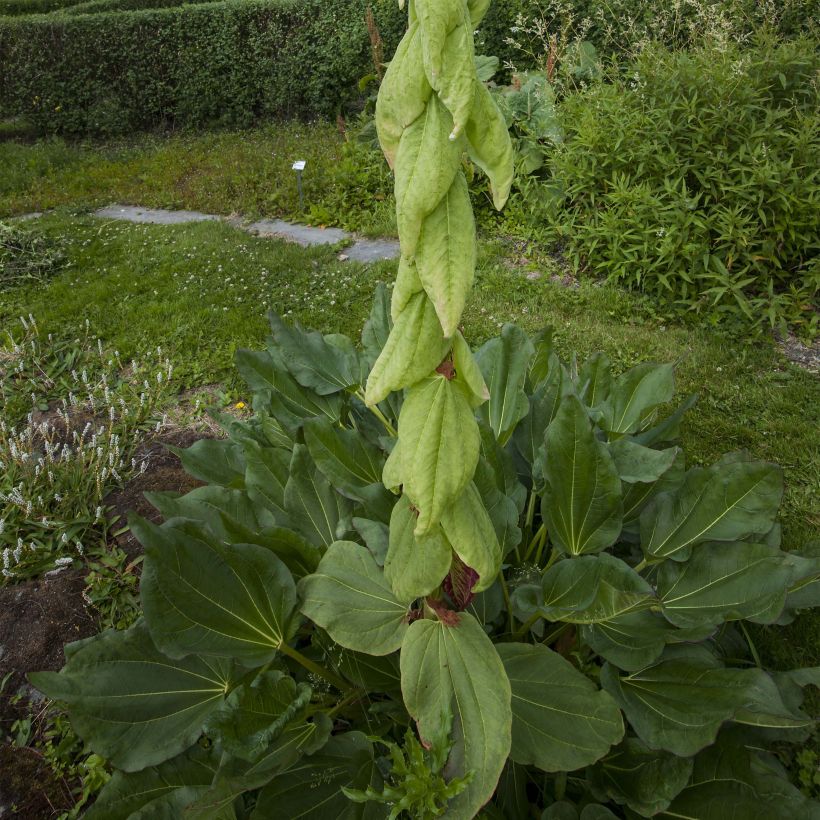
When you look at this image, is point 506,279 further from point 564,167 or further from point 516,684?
point 516,684

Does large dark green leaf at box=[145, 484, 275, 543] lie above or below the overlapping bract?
below

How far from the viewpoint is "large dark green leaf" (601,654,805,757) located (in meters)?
1.56

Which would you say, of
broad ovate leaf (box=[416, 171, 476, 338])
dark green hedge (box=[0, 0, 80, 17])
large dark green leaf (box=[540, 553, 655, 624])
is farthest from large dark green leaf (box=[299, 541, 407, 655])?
dark green hedge (box=[0, 0, 80, 17])

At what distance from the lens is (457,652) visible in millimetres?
1471

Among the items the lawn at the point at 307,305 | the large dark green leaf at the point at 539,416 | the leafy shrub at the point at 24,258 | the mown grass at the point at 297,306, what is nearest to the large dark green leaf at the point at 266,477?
the large dark green leaf at the point at 539,416

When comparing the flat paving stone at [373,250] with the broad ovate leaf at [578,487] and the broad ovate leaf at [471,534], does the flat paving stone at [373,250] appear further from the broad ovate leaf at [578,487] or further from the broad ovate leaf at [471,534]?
the broad ovate leaf at [471,534]

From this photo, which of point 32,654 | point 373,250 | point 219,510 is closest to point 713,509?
point 219,510

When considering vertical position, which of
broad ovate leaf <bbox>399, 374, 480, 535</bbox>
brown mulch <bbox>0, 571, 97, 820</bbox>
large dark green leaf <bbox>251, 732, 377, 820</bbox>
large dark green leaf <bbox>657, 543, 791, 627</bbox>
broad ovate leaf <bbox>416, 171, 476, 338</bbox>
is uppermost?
broad ovate leaf <bbox>416, 171, 476, 338</bbox>

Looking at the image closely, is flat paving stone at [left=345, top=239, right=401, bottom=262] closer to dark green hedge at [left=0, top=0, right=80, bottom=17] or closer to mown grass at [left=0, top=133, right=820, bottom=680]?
mown grass at [left=0, top=133, right=820, bottom=680]

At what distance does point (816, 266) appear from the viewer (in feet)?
14.5

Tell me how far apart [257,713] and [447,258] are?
3.75ft

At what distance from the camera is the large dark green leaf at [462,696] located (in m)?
1.39

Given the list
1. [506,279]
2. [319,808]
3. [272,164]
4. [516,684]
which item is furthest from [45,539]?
[272,164]

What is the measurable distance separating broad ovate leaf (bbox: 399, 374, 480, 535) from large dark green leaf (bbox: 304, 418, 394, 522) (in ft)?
2.69
